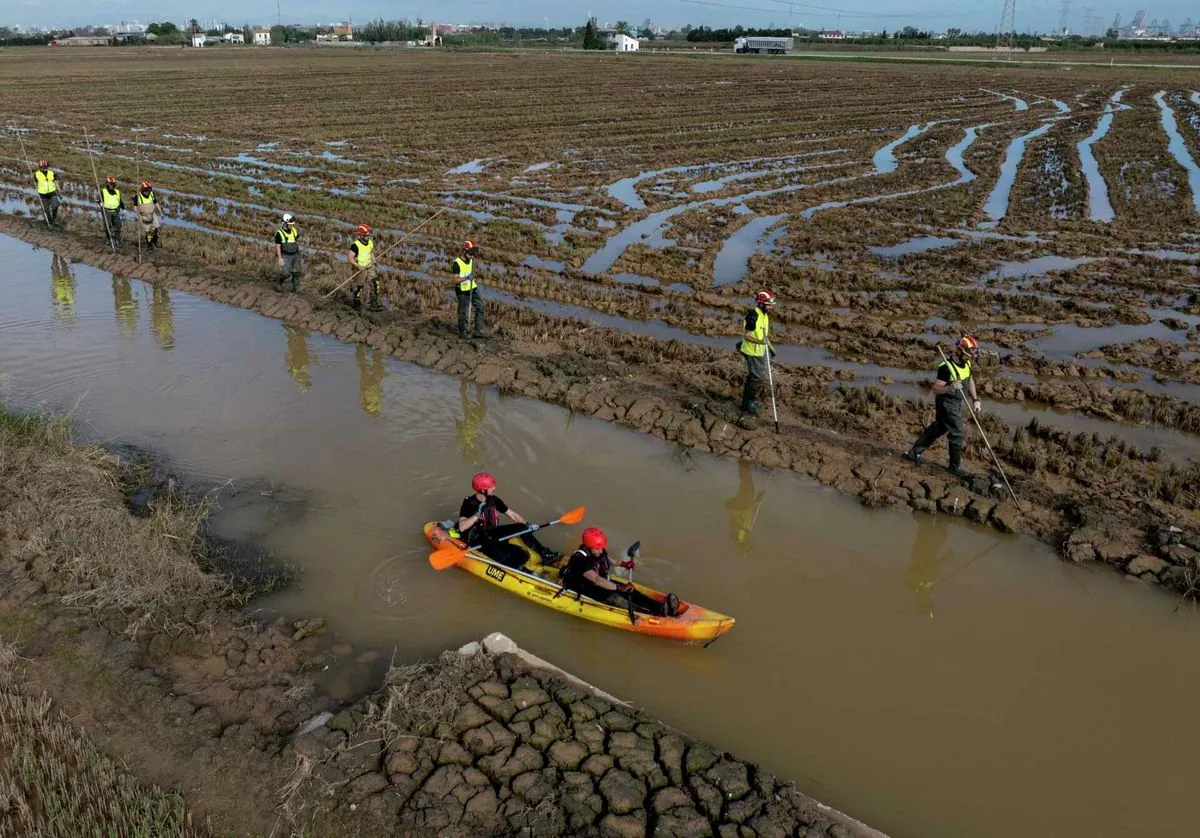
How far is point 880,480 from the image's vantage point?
10.6m

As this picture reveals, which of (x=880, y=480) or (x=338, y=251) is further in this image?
(x=338, y=251)

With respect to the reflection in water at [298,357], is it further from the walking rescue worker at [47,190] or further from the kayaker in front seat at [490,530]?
the walking rescue worker at [47,190]

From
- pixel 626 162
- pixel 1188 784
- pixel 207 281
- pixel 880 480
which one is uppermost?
pixel 626 162

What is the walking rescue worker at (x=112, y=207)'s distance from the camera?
65.1ft

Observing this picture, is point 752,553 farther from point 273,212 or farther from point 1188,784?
point 273,212

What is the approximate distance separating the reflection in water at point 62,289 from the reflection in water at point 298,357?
4632 mm

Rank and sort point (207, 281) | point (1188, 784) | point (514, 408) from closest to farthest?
point (1188, 784) < point (514, 408) < point (207, 281)

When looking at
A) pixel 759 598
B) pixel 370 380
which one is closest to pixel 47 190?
pixel 370 380

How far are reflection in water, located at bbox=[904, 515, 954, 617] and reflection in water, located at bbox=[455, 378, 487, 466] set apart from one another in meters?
5.83

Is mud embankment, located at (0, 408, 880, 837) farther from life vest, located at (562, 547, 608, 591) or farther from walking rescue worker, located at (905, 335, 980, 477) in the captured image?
walking rescue worker, located at (905, 335, 980, 477)

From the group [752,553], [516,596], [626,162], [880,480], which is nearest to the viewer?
[516,596]

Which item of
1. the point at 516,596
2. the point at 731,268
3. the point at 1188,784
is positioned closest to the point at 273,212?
the point at 731,268

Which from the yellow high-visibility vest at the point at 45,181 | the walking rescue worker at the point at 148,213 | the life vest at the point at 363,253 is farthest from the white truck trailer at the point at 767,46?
the life vest at the point at 363,253

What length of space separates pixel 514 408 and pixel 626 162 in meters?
22.5
